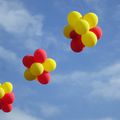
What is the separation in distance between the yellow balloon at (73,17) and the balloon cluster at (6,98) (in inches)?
213

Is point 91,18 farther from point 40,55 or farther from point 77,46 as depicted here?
point 40,55

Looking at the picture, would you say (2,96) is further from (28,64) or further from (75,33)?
(75,33)

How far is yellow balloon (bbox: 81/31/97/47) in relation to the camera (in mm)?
18141

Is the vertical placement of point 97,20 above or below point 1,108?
above

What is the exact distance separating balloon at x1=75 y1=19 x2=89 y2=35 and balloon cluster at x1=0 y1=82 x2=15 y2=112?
18.5ft

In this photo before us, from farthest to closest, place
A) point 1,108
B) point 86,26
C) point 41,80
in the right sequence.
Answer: point 1,108 < point 41,80 < point 86,26

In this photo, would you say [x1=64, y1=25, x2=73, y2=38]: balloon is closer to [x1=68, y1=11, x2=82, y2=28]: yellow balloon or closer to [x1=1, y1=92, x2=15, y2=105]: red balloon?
[x1=68, y1=11, x2=82, y2=28]: yellow balloon

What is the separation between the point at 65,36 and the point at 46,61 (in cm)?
189

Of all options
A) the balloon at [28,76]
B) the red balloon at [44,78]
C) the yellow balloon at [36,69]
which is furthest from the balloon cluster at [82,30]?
the balloon at [28,76]

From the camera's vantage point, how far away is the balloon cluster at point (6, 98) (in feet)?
A: 70.2

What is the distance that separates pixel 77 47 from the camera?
18.6 metres

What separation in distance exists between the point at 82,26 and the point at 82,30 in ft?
0.59

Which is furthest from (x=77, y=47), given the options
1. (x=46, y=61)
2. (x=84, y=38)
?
(x=46, y=61)

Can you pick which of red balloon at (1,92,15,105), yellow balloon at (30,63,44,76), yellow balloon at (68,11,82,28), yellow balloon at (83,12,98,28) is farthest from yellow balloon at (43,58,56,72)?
yellow balloon at (83,12,98,28)
